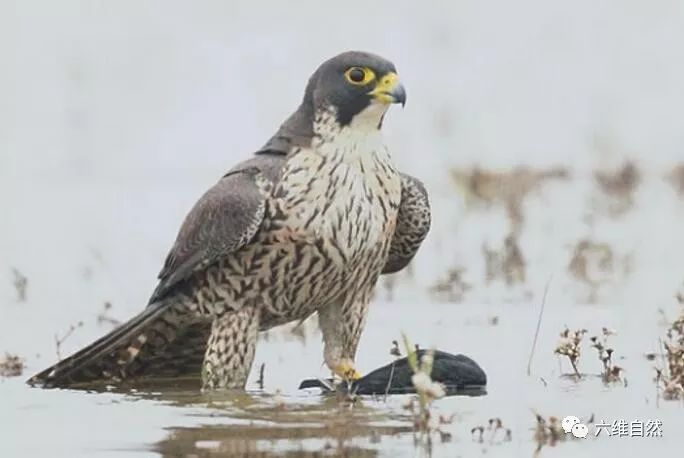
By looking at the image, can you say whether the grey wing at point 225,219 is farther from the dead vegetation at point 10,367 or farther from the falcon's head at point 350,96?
the dead vegetation at point 10,367

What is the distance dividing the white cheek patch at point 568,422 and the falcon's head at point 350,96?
169 centimetres

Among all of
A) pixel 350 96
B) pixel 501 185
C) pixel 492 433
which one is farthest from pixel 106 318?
pixel 501 185

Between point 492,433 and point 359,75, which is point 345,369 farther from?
point 492,433

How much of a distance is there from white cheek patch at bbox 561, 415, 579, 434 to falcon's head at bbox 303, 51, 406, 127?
5.58 ft

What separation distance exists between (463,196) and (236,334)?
226 inches

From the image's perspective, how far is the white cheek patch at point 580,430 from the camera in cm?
841

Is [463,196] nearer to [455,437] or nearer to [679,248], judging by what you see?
[679,248]

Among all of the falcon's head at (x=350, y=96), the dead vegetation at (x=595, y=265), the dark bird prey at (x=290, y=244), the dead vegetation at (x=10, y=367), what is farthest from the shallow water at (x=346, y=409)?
the dead vegetation at (x=595, y=265)

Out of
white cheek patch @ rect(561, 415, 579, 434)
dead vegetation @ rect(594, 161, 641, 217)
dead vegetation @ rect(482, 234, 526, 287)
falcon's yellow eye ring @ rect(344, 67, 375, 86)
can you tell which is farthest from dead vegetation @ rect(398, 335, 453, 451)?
dead vegetation @ rect(594, 161, 641, 217)

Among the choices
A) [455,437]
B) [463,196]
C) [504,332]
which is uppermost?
[463,196]

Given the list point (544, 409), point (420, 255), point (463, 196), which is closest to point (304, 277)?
point (544, 409)

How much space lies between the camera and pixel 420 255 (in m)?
13.6

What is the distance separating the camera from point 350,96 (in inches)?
390

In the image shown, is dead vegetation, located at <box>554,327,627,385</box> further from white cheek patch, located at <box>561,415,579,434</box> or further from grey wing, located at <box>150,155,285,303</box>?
grey wing, located at <box>150,155,285,303</box>
